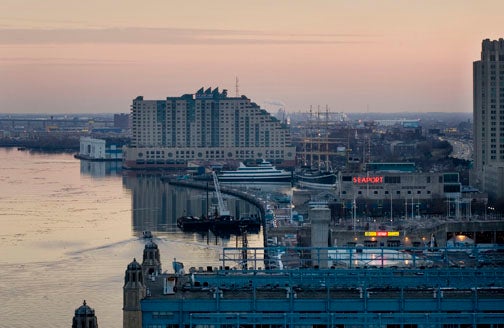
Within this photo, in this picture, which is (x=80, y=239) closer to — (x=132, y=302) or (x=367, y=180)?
(x=367, y=180)

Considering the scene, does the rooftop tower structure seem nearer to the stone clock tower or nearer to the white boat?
the stone clock tower

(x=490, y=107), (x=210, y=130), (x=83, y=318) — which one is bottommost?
(x=83, y=318)

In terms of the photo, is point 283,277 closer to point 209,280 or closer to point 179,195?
point 209,280

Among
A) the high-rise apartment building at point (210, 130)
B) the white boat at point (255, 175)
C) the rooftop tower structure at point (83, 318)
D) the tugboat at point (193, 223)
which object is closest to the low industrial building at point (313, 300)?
the rooftop tower structure at point (83, 318)

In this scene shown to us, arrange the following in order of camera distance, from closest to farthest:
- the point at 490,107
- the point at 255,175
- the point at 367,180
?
the point at 367,180 < the point at 490,107 < the point at 255,175

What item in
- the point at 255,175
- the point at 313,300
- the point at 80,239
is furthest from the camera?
the point at 255,175

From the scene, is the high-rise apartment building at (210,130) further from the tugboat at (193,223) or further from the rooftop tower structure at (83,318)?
the rooftop tower structure at (83,318)

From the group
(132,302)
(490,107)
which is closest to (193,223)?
(490,107)
